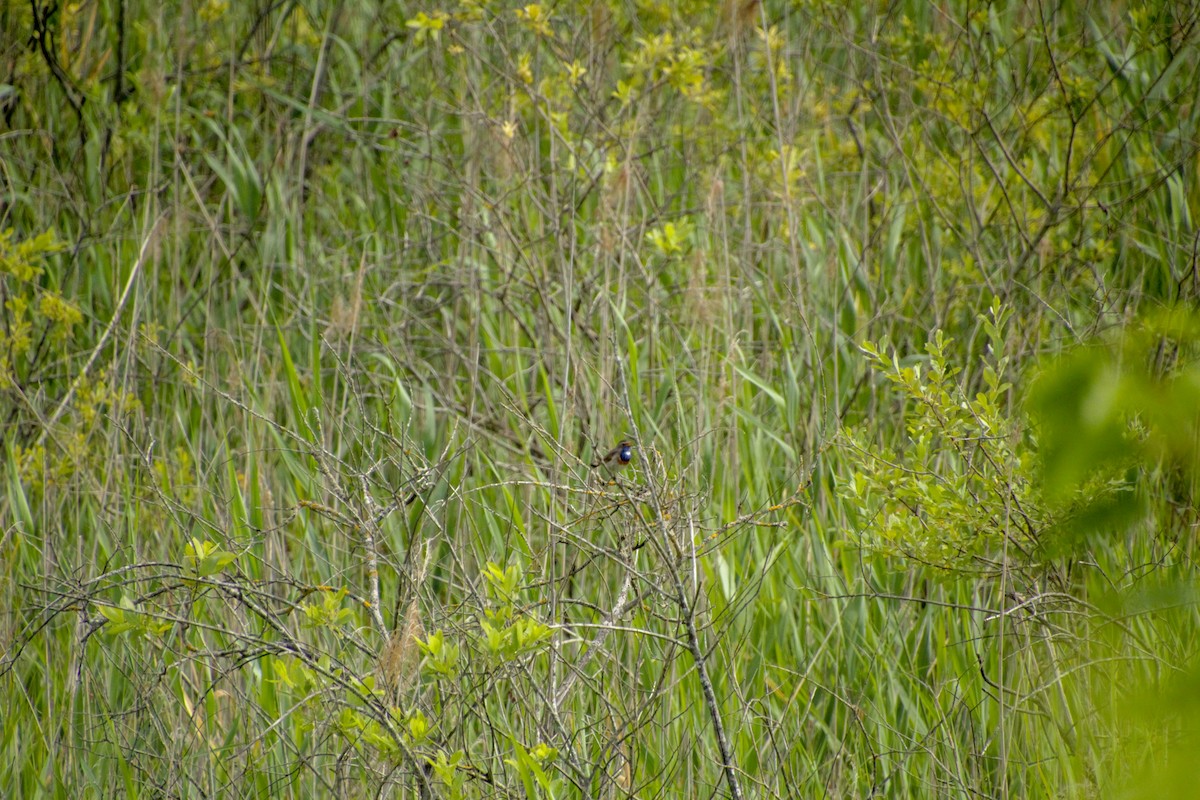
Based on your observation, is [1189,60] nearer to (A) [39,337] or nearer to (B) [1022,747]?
(B) [1022,747]

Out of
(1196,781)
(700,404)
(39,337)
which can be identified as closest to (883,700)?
(700,404)

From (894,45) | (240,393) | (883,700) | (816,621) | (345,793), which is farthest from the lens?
(894,45)

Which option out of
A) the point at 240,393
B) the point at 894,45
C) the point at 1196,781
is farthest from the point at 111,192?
the point at 1196,781

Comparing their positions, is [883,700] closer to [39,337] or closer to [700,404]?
[700,404]

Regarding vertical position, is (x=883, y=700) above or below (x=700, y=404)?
below

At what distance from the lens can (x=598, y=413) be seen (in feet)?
11.1

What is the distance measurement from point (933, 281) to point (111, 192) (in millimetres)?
3732

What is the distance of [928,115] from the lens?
494cm

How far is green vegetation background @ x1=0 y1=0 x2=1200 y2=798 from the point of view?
216cm

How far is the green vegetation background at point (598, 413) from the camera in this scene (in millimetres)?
2156

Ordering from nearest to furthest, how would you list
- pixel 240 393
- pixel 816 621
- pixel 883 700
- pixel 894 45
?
pixel 883 700
pixel 816 621
pixel 240 393
pixel 894 45

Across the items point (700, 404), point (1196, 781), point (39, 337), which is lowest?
point (39, 337)

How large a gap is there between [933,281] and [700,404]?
4.29 ft

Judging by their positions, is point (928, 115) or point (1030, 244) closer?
point (1030, 244)
